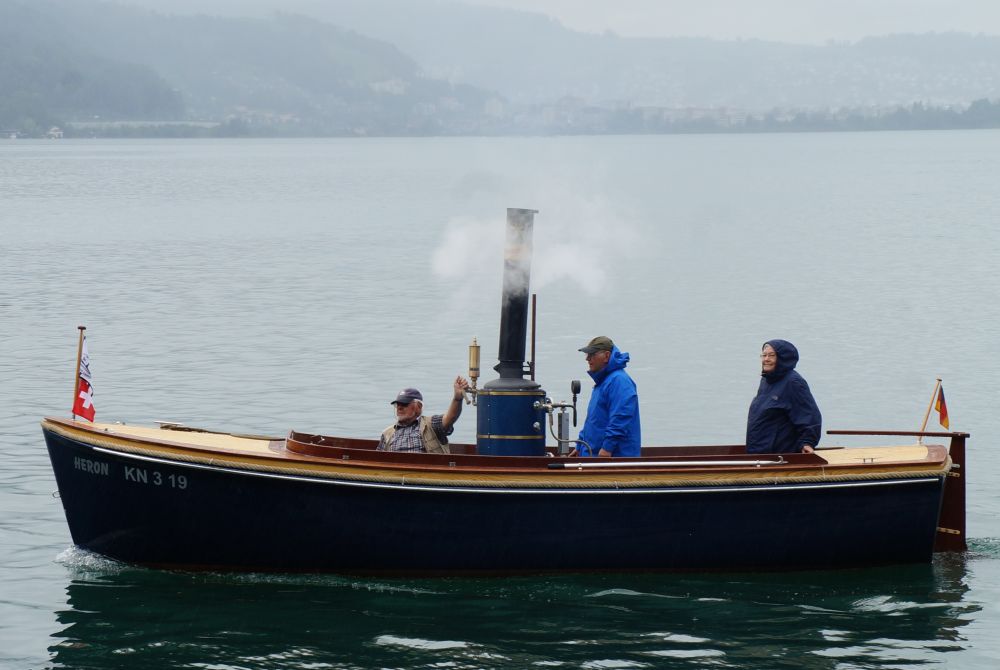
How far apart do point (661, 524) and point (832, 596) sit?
1.59 meters

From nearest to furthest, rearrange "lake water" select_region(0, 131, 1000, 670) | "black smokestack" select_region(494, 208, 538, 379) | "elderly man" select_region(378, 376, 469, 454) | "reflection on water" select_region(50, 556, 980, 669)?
"reflection on water" select_region(50, 556, 980, 669)
"lake water" select_region(0, 131, 1000, 670)
"elderly man" select_region(378, 376, 469, 454)
"black smokestack" select_region(494, 208, 538, 379)

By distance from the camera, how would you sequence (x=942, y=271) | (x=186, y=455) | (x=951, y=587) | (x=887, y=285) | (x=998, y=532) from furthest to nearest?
(x=942, y=271)
(x=887, y=285)
(x=998, y=532)
(x=951, y=587)
(x=186, y=455)

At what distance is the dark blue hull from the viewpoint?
11797mm

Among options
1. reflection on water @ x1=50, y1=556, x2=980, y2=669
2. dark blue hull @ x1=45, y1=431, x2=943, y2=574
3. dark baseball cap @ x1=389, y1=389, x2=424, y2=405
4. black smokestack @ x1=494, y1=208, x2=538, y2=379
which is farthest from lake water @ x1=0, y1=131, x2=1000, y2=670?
black smokestack @ x1=494, y1=208, x2=538, y2=379

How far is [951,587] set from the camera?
12641 millimetres

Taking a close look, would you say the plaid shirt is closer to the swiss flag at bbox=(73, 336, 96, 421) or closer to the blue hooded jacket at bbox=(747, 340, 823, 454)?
the swiss flag at bbox=(73, 336, 96, 421)

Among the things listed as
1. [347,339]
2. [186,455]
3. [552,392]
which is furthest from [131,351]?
[186,455]

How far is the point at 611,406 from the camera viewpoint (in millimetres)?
12180

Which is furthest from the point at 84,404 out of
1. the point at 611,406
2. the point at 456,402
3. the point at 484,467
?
the point at 611,406

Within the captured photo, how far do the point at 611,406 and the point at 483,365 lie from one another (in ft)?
45.1

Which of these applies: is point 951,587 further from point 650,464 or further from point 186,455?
point 186,455

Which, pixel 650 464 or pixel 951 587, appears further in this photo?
pixel 951 587

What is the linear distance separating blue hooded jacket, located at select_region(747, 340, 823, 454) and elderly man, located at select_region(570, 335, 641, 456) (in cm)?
106

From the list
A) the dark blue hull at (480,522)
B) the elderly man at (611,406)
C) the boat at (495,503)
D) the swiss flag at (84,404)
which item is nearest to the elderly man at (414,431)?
the boat at (495,503)
